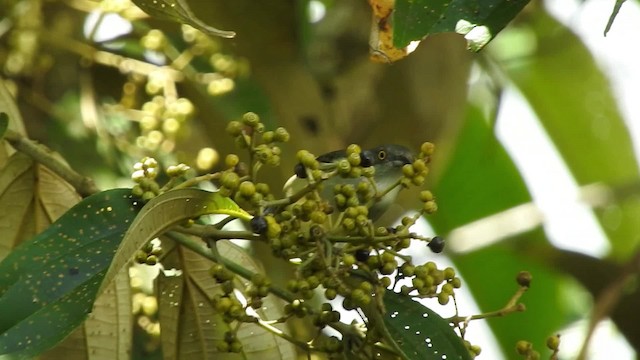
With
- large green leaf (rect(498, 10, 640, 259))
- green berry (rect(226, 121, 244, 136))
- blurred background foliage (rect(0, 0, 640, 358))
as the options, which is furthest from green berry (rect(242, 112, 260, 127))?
large green leaf (rect(498, 10, 640, 259))

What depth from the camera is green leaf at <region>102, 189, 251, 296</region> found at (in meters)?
1.14

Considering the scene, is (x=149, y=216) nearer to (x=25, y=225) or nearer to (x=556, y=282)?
(x=25, y=225)

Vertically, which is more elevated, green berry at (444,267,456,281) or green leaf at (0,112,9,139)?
green leaf at (0,112,9,139)

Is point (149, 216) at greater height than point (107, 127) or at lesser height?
lesser

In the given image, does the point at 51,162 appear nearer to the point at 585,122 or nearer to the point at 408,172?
the point at 408,172

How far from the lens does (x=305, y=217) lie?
1226mm

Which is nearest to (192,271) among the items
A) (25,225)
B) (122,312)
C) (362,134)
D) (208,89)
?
(122,312)

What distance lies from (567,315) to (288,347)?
2.02m

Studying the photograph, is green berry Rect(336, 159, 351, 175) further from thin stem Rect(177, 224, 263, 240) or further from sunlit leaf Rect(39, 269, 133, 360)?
sunlit leaf Rect(39, 269, 133, 360)

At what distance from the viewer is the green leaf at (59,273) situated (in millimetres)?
1114

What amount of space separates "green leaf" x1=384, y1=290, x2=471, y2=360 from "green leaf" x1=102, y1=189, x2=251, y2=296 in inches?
7.5

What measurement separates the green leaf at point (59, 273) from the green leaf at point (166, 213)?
47 mm

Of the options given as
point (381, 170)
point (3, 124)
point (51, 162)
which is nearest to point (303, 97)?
point (381, 170)

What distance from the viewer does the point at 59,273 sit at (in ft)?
3.91
